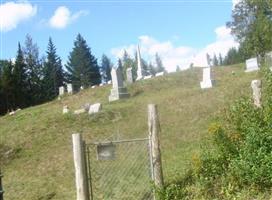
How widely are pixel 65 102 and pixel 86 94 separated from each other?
1695 mm

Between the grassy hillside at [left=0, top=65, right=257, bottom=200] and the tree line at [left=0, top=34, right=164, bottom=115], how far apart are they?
27.2 meters

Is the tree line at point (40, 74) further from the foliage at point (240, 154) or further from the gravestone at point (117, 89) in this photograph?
the foliage at point (240, 154)

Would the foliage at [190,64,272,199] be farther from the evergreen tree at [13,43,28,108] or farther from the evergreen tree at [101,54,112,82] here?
the evergreen tree at [101,54,112,82]

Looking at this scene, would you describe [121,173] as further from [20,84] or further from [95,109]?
[20,84]

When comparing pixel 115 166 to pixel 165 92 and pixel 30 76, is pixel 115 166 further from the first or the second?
pixel 30 76

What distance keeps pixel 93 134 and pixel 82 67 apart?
60958mm

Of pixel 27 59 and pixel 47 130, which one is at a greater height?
pixel 27 59

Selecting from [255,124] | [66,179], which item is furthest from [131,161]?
[255,124]

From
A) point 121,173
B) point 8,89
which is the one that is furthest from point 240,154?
point 8,89

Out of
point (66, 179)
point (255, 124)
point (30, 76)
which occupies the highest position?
point (30, 76)

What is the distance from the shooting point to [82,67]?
79.8 metres

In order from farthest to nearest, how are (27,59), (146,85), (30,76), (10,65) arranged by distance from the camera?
(27,59), (30,76), (10,65), (146,85)

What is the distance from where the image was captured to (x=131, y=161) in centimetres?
1365

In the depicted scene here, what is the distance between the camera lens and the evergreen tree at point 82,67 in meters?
78.8
